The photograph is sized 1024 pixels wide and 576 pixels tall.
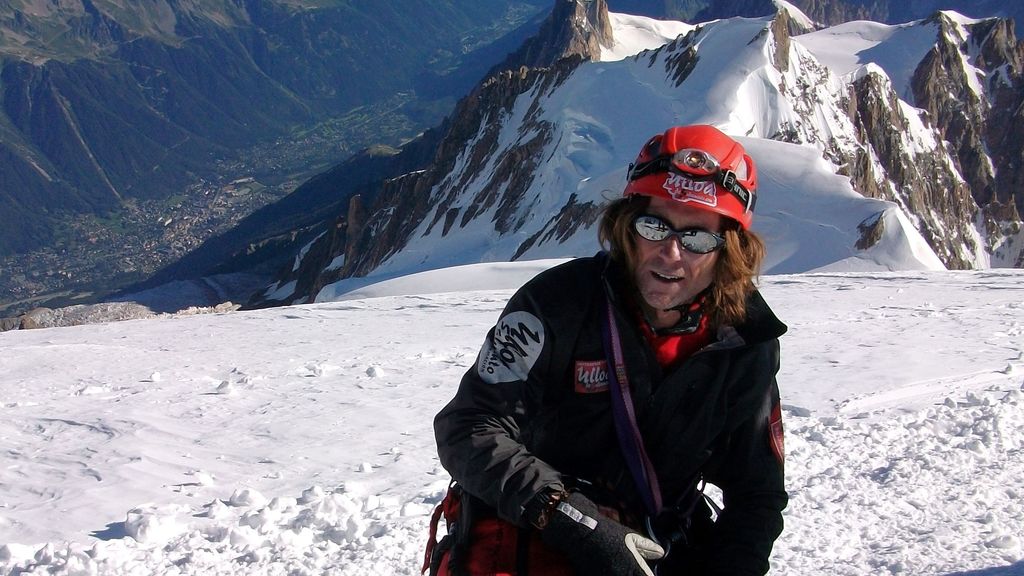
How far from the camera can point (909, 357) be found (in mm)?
8305

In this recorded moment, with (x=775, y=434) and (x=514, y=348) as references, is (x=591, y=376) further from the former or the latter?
(x=775, y=434)

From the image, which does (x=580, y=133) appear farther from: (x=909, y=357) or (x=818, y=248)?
(x=909, y=357)

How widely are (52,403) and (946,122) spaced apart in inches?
2973

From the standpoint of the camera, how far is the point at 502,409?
277 centimetres

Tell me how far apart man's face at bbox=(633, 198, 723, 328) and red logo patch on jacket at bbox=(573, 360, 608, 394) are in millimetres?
263

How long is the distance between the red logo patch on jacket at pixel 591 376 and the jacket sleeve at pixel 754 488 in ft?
1.79

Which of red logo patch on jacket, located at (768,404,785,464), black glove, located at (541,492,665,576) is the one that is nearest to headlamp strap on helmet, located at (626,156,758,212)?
red logo patch on jacket, located at (768,404,785,464)

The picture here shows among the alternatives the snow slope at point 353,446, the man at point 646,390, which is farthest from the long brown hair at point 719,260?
the snow slope at point 353,446

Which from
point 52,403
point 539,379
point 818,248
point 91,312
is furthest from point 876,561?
point 91,312

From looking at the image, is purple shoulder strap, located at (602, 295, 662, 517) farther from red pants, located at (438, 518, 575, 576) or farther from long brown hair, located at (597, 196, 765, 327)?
red pants, located at (438, 518, 575, 576)

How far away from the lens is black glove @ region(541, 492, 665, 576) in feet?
8.29

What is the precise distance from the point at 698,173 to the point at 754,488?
1151 mm

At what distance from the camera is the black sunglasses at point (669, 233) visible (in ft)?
9.28

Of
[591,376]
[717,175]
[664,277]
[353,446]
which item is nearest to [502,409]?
[591,376]
